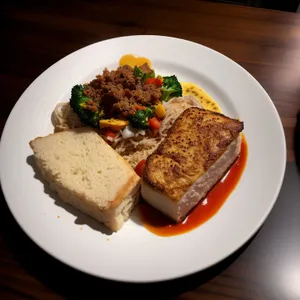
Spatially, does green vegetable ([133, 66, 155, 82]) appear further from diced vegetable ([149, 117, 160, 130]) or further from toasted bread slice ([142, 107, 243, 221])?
toasted bread slice ([142, 107, 243, 221])

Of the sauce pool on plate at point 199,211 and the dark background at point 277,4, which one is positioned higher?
the dark background at point 277,4

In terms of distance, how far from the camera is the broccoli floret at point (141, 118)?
3.60 m

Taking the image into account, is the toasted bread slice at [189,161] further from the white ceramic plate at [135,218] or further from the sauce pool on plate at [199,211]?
the white ceramic plate at [135,218]

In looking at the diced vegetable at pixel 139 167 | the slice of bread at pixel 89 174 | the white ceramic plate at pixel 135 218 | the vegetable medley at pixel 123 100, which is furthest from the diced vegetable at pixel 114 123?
the white ceramic plate at pixel 135 218

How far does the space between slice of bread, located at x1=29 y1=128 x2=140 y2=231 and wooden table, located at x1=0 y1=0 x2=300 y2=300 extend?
48cm

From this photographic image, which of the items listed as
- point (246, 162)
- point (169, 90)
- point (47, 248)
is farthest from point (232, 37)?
point (47, 248)

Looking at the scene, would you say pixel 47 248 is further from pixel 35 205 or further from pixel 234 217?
pixel 234 217

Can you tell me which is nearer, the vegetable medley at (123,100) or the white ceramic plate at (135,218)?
the white ceramic plate at (135,218)

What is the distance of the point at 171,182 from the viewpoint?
3033 millimetres

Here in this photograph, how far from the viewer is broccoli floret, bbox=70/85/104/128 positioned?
366 centimetres

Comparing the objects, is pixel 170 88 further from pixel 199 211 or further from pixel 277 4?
pixel 277 4

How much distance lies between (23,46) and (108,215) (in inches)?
115

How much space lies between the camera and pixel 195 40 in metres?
4.76

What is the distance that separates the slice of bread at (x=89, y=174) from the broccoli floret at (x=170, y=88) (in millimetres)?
829
